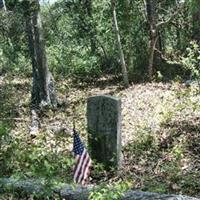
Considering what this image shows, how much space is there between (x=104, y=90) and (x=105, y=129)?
8.23 metres

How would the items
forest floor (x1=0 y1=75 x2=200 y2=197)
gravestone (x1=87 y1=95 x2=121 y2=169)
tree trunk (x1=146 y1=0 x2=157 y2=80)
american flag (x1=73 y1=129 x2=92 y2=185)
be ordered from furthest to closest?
1. tree trunk (x1=146 y1=0 x2=157 y2=80)
2. gravestone (x1=87 y1=95 x2=121 y2=169)
3. forest floor (x1=0 y1=75 x2=200 y2=197)
4. american flag (x1=73 y1=129 x2=92 y2=185)

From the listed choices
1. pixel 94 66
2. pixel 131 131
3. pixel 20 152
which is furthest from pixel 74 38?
pixel 20 152

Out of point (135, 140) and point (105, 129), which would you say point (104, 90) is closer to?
point (135, 140)

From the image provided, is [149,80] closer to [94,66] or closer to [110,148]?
[94,66]

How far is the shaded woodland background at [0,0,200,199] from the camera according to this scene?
9.40 metres

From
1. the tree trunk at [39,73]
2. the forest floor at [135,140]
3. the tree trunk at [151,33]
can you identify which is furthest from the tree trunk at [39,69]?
the tree trunk at [151,33]

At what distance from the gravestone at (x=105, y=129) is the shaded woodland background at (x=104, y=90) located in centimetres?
31

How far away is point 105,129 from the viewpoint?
9570mm

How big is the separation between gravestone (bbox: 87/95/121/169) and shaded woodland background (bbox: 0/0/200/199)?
1.02ft

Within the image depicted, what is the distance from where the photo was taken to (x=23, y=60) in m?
24.8

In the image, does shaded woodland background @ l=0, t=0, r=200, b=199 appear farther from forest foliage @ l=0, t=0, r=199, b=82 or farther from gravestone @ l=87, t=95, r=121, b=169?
gravestone @ l=87, t=95, r=121, b=169

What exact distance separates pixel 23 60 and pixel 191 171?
55.4 ft

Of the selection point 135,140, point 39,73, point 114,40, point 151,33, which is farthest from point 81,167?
point 114,40

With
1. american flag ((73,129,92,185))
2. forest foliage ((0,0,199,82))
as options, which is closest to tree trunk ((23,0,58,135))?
forest foliage ((0,0,199,82))
